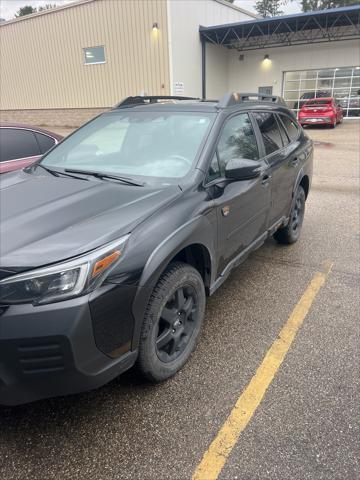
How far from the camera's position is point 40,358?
1802 mm

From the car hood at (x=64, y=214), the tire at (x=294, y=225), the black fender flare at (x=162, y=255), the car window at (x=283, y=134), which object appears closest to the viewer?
the car hood at (x=64, y=214)

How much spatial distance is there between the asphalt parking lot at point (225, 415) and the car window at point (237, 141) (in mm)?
1326

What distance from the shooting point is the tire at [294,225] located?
4.79 meters

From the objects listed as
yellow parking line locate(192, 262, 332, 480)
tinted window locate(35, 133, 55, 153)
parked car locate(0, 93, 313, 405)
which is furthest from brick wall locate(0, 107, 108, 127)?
yellow parking line locate(192, 262, 332, 480)

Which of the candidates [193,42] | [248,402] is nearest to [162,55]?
[193,42]

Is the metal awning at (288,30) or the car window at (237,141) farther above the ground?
the metal awning at (288,30)

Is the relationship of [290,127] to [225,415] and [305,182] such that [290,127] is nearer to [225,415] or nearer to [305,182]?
[305,182]

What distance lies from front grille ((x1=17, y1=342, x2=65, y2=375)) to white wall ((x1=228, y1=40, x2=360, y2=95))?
88.2ft

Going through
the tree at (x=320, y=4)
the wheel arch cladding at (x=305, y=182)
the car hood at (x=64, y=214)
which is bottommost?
the wheel arch cladding at (x=305, y=182)

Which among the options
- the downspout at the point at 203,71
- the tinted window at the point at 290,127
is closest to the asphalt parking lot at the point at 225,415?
the tinted window at the point at 290,127

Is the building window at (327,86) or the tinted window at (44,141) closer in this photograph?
the tinted window at (44,141)

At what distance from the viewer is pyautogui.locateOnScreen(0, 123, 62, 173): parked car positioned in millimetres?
4961

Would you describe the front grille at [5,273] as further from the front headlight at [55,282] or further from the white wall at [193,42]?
the white wall at [193,42]

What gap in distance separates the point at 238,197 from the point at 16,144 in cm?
346
